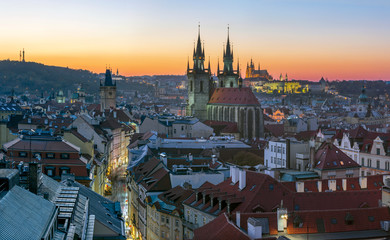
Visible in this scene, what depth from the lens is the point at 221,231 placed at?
1284 inches

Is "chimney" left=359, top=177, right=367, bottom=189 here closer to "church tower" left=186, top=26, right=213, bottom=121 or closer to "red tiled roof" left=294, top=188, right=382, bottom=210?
"red tiled roof" left=294, top=188, right=382, bottom=210

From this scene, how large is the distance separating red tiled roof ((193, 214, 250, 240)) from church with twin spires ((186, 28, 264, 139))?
8792 cm

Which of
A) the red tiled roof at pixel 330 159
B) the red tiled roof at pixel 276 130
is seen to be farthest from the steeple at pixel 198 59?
the red tiled roof at pixel 330 159

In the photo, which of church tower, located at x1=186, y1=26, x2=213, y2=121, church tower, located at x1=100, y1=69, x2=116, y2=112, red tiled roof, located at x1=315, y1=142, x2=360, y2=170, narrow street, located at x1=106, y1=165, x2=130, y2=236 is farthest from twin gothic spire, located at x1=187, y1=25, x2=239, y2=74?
red tiled roof, located at x1=315, y1=142, x2=360, y2=170

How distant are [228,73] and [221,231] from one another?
4964 inches

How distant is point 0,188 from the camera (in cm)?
2120

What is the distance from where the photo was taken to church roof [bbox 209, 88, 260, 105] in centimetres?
13100

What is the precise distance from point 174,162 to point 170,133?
49.4 metres

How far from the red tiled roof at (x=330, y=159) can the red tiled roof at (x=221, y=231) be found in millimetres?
22518

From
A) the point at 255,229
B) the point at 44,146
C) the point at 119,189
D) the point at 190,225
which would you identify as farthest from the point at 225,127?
the point at 255,229

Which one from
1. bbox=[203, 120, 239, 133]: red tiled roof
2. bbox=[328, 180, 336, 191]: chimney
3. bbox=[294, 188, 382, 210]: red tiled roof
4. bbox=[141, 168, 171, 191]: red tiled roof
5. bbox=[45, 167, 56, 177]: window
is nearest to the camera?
bbox=[294, 188, 382, 210]: red tiled roof

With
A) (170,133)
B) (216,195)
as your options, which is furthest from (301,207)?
(170,133)

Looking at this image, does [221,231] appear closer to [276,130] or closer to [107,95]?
[276,130]

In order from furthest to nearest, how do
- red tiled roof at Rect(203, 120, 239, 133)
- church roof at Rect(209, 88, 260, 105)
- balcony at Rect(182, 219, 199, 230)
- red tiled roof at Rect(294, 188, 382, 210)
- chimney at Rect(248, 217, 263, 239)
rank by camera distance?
1. church roof at Rect(209, 88, 260, 105)
2. red tiled roof at Rect(203, 120, 239, 133)
3. balcony at Rect(182, 219, 199, 230)
4. red tiled roof at Rect(294, 188, 382, 210)
5. chimney at Rect(248, 217, 263, 239)
